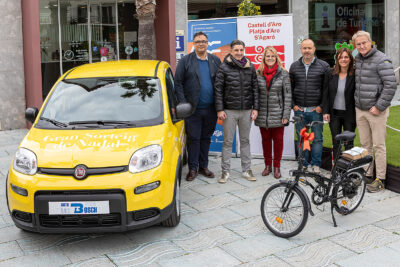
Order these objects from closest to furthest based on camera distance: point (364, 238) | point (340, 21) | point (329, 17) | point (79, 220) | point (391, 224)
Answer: point (79, 220), point (364, 238), point (391, 224), point (329, 17), point (340, 21)

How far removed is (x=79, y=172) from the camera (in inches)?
185

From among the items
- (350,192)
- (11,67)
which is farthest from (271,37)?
(11,67)

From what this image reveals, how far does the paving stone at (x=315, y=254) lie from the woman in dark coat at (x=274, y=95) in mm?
2572

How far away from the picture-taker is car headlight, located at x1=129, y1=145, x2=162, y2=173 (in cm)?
484

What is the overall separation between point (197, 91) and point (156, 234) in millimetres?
2572

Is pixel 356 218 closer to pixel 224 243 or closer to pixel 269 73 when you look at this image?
pixel 224 243

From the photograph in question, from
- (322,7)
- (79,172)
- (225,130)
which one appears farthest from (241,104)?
(322,7)

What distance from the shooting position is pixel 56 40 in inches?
550

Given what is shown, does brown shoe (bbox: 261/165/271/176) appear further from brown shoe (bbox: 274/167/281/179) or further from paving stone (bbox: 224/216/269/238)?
paving stone (bbox: 224/216/269/238)

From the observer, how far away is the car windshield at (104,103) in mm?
5520

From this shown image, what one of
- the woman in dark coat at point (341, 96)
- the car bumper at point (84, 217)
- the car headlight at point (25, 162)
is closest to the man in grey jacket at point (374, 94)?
the woman in dark coat at point (341, 96)

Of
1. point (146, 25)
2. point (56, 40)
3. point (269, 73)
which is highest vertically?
point (56, 40)

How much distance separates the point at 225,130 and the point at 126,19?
347 inches

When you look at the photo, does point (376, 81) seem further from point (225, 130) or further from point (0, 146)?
point (0, 146)
